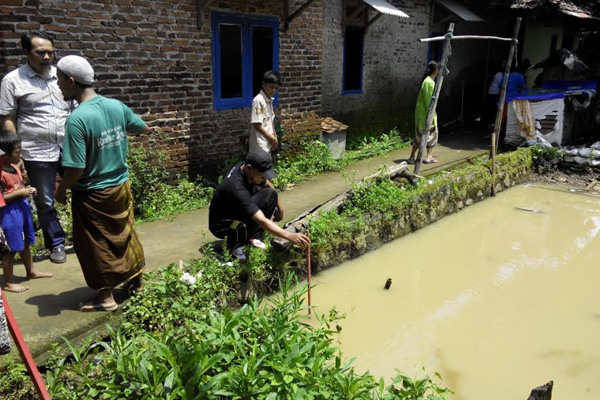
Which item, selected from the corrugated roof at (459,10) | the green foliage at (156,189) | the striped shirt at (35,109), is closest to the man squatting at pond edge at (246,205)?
the striped shirt at (35,109)

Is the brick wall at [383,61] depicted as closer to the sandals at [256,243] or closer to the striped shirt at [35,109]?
the sandals at [256,243]

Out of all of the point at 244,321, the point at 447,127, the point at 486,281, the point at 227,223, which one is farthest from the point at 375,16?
the point at 244,321

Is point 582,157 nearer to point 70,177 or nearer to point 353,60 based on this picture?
point 353,60

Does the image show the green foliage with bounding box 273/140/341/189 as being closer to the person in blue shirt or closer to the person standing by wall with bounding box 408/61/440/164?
the person standing by wall with bounding box 408/61/440/164

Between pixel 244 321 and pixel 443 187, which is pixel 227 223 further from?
pixel 443 187

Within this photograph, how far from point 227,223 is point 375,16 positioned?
6.69 meters

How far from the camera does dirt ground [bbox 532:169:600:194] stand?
8.92 meters

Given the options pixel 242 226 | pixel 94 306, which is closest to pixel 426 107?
pixel 242 226

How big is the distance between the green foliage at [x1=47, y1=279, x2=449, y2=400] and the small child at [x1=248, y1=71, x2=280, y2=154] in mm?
3155

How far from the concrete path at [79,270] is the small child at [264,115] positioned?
2.88ft

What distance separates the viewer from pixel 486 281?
216 inches

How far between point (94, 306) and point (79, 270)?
891mm

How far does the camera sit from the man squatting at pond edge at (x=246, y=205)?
164 inches

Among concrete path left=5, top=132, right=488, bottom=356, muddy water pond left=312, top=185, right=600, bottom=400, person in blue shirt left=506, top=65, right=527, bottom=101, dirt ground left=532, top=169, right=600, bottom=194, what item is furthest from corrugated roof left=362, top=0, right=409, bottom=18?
dirt ground left=532, top=169, right=600, bottom=194
